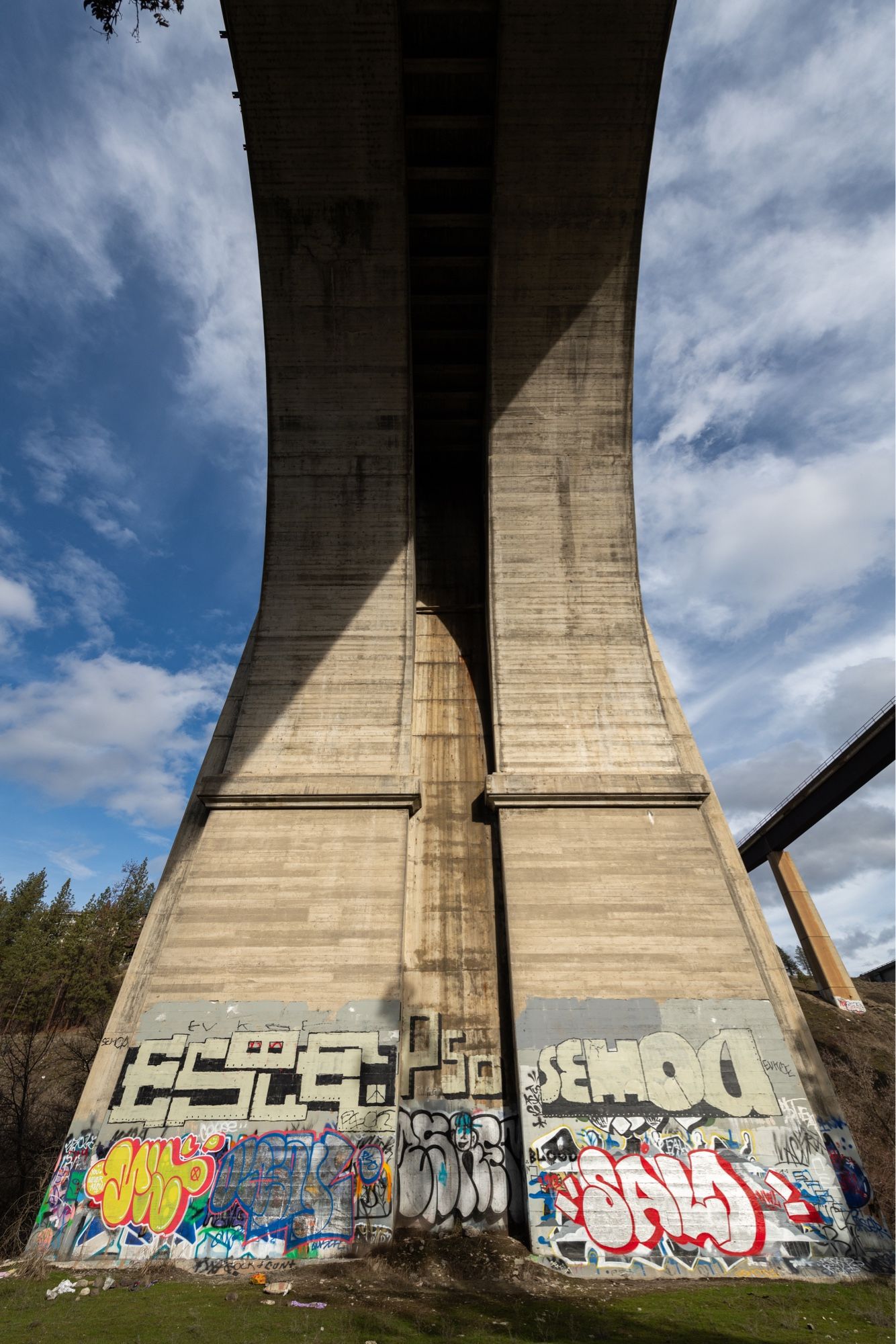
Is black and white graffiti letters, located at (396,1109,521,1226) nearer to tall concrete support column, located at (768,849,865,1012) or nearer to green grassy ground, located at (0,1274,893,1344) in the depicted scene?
green grassy ground, located at (0,1274,893,1344)

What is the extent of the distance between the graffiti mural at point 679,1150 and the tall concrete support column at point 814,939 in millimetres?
18535

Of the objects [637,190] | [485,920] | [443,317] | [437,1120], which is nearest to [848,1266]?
[437,1120]

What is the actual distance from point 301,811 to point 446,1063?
16.8 ft

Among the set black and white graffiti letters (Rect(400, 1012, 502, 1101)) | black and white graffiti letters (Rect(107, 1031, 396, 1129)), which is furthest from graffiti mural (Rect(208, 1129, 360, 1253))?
black and white graffiti letters (Rect(400, 1012, 502, 1101))

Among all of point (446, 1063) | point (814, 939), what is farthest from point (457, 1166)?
point (814, 939)

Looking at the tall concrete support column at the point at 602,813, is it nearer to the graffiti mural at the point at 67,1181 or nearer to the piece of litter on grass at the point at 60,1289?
the piece of litter on grass at the point at 60,1289

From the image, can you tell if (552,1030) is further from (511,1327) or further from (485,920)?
(511,1327)

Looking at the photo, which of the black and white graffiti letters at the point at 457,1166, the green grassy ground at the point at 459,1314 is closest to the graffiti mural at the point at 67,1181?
the green grassy ground at the point at 459,1314

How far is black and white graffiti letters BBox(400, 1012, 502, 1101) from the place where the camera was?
10.4 metres

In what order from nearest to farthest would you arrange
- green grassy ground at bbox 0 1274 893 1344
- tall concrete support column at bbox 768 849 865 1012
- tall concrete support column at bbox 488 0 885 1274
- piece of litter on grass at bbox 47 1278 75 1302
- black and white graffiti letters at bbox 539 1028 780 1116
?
green grassy ground at bbox 0 1274 893 1344
piece of litter on grass at bbox 47 1278 75 1302
tall concrete support column at bbox 488 0 885 1274
black and white graffiti letters at bbox 539 1028 780 1116
tall concrete support column at bbox 768 849 865 1012

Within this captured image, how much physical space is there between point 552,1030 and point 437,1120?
7.59ft

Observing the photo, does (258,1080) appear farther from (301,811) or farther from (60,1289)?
(301,811)

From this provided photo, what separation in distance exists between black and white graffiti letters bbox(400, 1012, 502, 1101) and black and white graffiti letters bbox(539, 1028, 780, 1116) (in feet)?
4.02

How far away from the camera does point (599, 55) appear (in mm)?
12312
